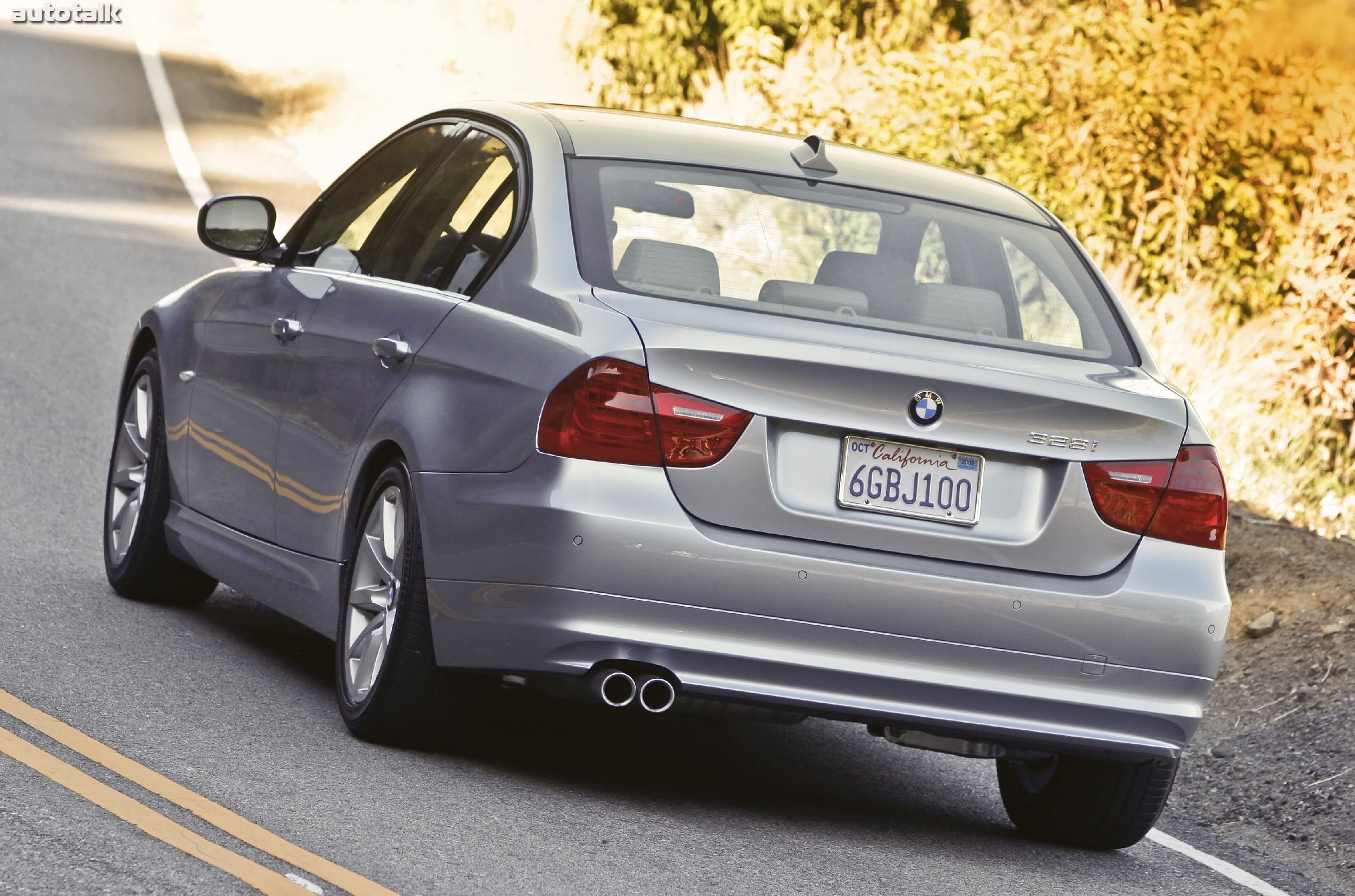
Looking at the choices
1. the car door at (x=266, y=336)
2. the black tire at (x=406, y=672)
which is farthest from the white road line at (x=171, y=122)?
the black tire at (x=406, y=672)

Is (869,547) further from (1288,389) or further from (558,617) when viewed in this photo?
(1288,389)

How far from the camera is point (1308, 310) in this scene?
42.1ft

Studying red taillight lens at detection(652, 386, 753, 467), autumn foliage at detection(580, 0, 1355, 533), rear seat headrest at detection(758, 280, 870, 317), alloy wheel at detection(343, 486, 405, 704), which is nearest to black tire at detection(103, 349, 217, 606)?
alloy wheel at detection(343, 486, 405, 704)

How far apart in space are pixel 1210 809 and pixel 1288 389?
249 inches

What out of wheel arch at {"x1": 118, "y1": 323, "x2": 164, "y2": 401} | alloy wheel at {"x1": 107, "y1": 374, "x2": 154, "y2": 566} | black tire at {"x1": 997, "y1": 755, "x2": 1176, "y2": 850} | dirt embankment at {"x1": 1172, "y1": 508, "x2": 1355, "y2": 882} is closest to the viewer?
black tire at {"x1": 997, "y1": 755, "x2": 1176, "y2": 850}

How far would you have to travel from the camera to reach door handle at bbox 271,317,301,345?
6.76m

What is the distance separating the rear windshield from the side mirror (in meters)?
1.36

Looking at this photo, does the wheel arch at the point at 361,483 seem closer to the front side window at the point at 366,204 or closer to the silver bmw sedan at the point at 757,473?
the silver bmw sedan at the point at 757,473

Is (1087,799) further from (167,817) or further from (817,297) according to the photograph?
(167,817)

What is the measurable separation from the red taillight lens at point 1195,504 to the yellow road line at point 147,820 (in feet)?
7.90

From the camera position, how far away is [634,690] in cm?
540

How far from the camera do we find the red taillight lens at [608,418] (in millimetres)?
5281

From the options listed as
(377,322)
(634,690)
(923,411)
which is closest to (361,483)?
(377,322)

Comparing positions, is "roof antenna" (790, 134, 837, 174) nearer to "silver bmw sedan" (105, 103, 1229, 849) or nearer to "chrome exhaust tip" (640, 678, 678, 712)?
"silver bmw sedan" (105, 103, 1229, 849)
